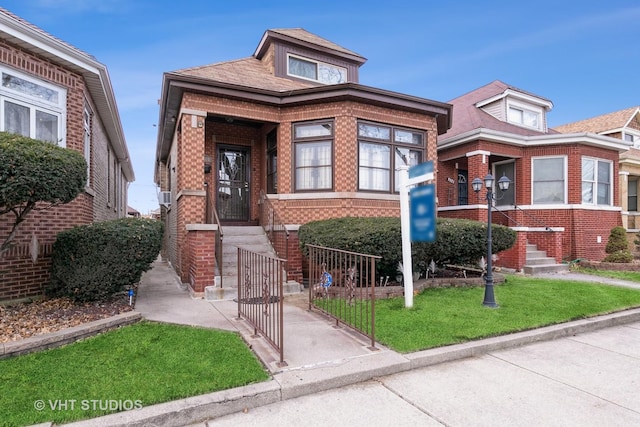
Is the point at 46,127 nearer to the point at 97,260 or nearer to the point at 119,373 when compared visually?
the point at 97,260

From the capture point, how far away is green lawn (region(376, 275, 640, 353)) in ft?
15.5

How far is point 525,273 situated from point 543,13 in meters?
7.83

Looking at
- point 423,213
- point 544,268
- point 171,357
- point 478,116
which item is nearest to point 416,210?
point 423,213

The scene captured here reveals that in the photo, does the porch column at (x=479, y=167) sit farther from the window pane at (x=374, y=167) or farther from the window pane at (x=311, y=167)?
the window pane at (x=311, y=167)

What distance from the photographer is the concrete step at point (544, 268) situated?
10.5 metres

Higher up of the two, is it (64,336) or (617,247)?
(617,247)

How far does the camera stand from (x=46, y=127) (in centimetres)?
652

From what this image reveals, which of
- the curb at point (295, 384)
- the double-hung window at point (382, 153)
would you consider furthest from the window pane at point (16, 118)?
the double-hung window at point (382, 153)

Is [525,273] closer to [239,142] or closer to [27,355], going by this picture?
[239,142]

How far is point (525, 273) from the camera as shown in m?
10.6

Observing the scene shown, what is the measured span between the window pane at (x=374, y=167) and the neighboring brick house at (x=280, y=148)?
0.09ft

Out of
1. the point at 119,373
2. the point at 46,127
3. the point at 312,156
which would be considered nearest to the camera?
the point at 119,373

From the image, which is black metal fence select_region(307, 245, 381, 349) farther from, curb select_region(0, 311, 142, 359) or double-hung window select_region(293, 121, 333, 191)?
double-hung window select_region(293, 121, 333, 191)

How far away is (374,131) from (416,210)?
14.0 ft
